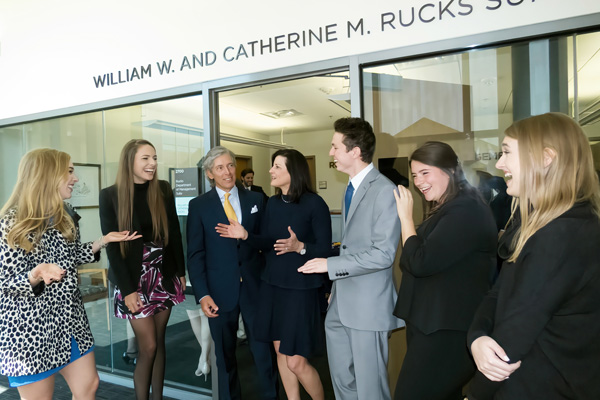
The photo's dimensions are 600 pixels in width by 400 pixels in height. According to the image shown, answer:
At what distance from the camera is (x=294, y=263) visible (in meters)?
2.68

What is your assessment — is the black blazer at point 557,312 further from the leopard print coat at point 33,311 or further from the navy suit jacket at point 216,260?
the leopard print coat at point 33,311

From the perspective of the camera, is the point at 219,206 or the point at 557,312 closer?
the point at 557,312

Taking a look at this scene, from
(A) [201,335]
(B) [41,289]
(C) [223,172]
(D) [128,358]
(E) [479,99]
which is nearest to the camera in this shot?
(B) [41,289]

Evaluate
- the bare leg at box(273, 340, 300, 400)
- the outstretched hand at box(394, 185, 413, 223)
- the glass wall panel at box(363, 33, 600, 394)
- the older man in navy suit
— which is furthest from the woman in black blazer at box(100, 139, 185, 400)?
the outstretched hand at box(394, 185, 413, 223)

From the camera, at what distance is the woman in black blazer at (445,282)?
1.79 metres

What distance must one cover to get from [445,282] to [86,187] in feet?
12.4

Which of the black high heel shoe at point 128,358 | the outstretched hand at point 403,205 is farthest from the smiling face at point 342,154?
the black high heel shoe at point 128,358

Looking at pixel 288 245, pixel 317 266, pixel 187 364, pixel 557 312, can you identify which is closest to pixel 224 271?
pixel 288 245

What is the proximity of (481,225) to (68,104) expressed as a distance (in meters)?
4.09

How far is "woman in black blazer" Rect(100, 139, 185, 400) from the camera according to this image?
9.59 feet

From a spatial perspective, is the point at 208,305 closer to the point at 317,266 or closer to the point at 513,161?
the point at 317,266

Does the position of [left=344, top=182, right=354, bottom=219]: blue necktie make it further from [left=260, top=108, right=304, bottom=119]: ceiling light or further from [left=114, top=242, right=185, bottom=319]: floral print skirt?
[left=260, top=108, right=304, bottom=119]: ceiling light

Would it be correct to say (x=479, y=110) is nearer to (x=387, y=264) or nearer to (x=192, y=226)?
(x=387, y=264)

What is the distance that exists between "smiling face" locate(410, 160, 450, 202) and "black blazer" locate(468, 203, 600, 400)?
68 centimetres
